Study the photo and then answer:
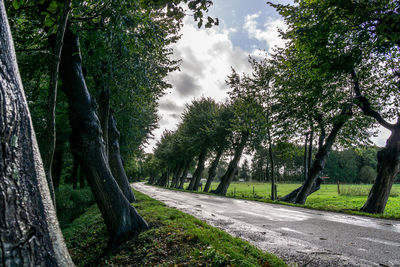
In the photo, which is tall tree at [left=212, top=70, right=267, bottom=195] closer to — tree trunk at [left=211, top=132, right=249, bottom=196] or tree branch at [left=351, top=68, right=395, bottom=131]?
tree trunk at [left=211, top=132, right=249, bottom=196]

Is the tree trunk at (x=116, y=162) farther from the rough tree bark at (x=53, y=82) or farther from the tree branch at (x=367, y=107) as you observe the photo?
the tree branch at (x=367, y=107)

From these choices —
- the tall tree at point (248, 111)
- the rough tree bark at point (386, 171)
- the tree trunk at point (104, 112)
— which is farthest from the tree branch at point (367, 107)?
the tree trunk at point (104, 112)

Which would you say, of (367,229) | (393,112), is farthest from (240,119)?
(367,229)

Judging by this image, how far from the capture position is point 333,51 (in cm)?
893

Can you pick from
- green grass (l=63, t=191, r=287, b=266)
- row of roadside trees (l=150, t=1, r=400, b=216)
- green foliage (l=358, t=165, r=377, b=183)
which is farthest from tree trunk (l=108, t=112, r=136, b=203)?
green foliage (l=358, t=165, r=377, b=183)

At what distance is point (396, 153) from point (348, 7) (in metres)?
6.48

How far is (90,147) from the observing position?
5.29m

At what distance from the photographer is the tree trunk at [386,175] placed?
10.1 m

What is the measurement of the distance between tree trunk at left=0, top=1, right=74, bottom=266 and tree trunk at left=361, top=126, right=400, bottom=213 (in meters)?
12.2

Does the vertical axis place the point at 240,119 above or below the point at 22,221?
above

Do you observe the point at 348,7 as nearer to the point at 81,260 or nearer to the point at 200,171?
the point at 81,260

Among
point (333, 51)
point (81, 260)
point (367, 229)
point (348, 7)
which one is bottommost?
point (81, 260)

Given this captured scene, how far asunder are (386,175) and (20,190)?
42.1ft

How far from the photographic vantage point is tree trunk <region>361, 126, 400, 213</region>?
10.1m
